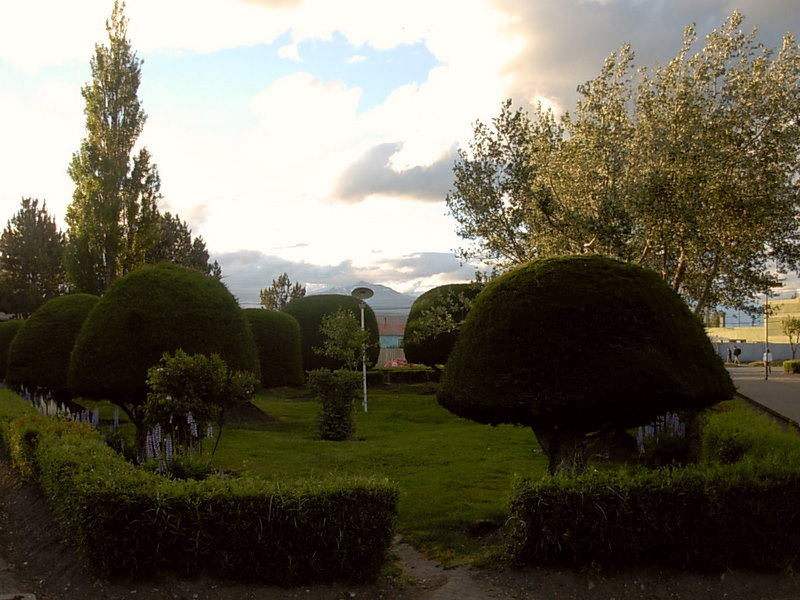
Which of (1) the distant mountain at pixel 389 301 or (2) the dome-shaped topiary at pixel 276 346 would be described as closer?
(2) the dome-shaped topiary at pixel 276 346

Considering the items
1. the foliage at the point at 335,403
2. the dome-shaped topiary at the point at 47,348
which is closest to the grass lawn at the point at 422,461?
the foliage at the point at 335,403

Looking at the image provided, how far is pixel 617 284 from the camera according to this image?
6.79 meters

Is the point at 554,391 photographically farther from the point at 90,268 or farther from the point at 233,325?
the point at 90,268

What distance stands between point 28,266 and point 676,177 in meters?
43.0

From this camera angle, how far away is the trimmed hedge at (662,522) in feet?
17.5

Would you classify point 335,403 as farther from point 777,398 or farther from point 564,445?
point 777,398

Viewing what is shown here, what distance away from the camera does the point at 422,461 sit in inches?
442

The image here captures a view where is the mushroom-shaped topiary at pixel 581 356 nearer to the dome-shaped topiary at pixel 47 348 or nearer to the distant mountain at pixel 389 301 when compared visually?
the dome-shaped topiary at pixel 47 348

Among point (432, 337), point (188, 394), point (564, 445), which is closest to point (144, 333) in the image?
point (188, 394)

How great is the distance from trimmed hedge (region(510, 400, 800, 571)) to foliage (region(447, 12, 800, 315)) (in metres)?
8.84

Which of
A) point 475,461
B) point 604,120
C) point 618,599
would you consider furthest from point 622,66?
point 618,599

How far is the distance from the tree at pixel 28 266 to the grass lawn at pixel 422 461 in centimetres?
3111

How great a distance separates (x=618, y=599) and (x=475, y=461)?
20.1ft

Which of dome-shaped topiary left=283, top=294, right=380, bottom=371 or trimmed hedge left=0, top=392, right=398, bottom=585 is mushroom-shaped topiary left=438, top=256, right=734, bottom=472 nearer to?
trimmed hedge left=0, top=392, right=398, bottom=585
